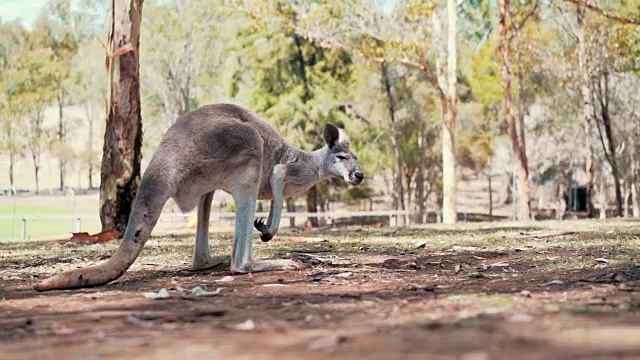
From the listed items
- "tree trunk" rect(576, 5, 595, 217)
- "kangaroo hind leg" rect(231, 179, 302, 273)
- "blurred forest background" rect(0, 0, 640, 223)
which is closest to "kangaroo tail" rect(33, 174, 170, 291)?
"kangaroo hind leg" rect(231, 179, 302, 273)

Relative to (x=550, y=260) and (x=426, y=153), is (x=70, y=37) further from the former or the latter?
(x=550, y=260)

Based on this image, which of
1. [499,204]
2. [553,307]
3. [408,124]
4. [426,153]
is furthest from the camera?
[499,204]

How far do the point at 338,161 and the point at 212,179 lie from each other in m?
1.37

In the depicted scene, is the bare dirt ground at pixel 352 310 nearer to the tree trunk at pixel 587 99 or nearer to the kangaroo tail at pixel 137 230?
the kangaroo tail at pixel 137 230

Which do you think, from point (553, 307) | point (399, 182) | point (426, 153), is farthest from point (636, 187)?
point (553, 307)

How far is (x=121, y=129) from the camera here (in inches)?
422

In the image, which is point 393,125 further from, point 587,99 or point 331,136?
point 331,136

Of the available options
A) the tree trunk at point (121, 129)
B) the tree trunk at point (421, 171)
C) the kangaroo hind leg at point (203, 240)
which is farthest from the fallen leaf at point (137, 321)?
the tree trunk at point (421, 171)

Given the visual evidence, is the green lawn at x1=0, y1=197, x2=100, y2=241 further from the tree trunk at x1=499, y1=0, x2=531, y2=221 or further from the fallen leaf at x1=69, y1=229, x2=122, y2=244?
the fallen leaf at x1=69, y1=229, x2=122, y2=244

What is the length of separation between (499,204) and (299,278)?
42235 millimetres

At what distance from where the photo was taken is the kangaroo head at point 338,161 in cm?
675

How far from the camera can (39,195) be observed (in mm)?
46594

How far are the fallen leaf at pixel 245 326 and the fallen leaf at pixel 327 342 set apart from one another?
470mm

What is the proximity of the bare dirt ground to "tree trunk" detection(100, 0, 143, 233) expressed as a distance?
10.9 feet
